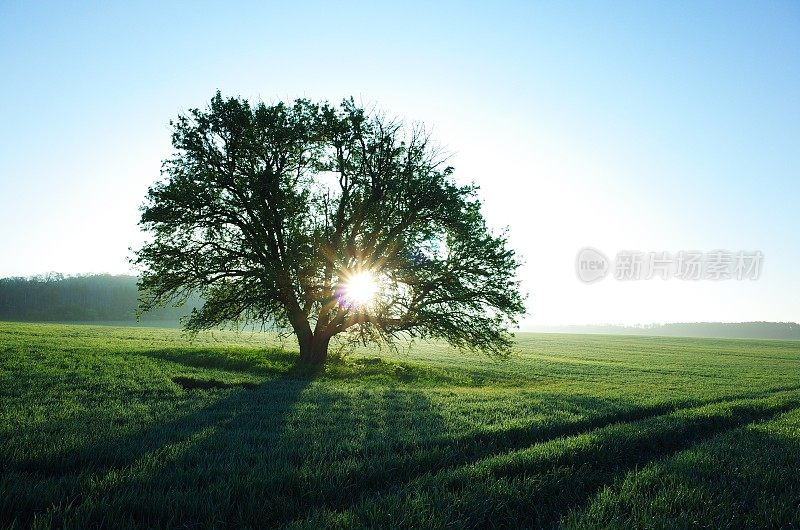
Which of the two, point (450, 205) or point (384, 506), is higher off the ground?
point (450, 205)

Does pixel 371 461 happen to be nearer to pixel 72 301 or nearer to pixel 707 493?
pixel 707 493

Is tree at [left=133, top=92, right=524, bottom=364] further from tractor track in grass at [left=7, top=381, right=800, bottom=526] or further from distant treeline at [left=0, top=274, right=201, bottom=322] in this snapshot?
distant treeline at [left=0, top=274, right=201, bottom=322]

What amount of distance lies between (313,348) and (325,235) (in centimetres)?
693

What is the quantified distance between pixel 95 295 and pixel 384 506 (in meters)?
171

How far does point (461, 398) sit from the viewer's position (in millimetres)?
16781

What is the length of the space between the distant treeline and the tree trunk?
11491 centimetres

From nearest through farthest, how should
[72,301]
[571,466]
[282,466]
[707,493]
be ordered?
[707,493] → [282,466] → [571,466] → [72,301]

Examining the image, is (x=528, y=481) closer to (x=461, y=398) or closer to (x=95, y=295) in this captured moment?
(x=461, y=398)

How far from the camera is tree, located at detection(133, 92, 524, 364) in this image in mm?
24203

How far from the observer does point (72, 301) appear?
140 meters

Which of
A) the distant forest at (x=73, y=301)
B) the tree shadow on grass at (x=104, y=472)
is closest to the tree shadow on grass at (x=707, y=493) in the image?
the tree shadow on grass at (x=104, y=472)

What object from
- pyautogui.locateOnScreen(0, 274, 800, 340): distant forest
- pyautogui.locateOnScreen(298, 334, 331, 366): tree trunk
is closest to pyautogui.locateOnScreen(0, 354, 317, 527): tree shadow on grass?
pyautogui.locateOnScreen(298, 334, 331, 366): tree trunk

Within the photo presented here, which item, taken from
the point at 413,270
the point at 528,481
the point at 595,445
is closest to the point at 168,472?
the point at 528,481

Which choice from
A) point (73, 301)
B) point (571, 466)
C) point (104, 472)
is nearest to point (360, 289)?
point (571, 466)
